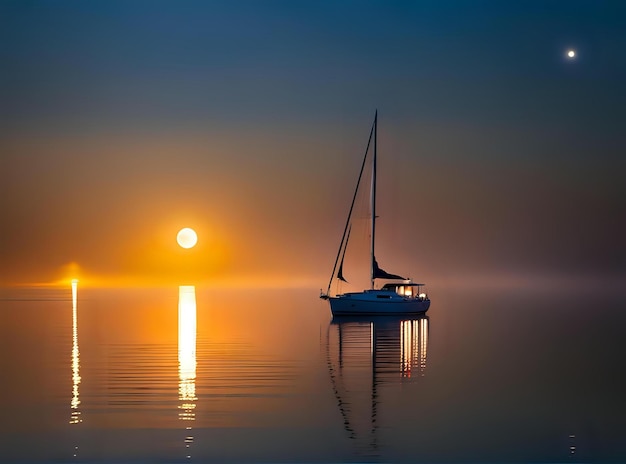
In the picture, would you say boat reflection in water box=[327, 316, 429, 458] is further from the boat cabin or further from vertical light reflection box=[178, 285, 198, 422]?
the boat cabin

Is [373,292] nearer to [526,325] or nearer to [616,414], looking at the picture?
[526,325]

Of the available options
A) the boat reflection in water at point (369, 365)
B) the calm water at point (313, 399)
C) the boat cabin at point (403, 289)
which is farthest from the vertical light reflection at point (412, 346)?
the boat cabin at point (403, 289)

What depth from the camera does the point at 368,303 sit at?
53.1m

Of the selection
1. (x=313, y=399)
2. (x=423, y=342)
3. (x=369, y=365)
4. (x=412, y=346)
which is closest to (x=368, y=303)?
(x=423, y=342)

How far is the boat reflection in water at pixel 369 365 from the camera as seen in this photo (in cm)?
1734

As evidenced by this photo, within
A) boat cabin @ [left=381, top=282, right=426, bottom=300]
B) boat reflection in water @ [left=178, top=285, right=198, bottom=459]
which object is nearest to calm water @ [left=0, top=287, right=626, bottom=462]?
boat reflection in water @ [left=178, top=285, right=198, bottom=459]

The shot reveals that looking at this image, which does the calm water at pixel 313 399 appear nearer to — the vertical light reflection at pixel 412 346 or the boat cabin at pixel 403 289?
the vertical light reflection at pixel 412 346

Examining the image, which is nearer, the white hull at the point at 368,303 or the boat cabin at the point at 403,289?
the white hull at the point at 368,303

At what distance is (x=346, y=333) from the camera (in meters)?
42.6

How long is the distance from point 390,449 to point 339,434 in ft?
5.64

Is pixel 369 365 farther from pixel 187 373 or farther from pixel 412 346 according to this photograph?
pixel 412 346

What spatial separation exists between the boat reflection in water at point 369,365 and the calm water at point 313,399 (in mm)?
81

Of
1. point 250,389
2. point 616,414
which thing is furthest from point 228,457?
point 616,414

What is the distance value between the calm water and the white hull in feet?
40.3
